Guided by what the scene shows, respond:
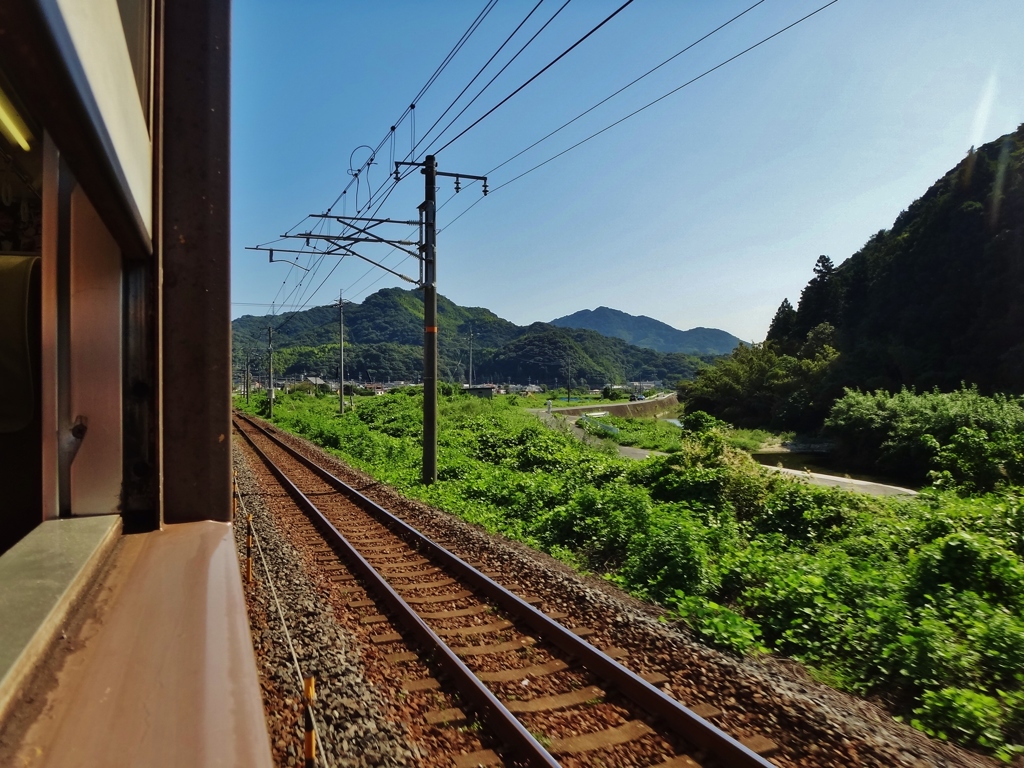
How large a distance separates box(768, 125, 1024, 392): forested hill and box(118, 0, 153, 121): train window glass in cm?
3894

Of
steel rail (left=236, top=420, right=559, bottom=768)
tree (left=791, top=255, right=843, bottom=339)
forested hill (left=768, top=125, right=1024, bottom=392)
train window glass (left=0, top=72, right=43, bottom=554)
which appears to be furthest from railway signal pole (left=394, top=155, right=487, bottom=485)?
tree (left=791, top=255, right=843, bottom=339)

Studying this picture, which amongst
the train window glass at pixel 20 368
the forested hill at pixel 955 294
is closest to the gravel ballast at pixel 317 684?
the train window glass at pixel 20 368

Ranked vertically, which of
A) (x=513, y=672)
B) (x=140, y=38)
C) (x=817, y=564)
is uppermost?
(x=140, y=38)

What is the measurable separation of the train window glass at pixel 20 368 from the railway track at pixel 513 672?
337 centimetres

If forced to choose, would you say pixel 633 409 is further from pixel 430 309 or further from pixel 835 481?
pixel 430 309

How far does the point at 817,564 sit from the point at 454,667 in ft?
14.8

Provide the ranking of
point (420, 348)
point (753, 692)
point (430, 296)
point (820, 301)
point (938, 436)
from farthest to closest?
point (420, 348)
point (820, 301)
point (938, 436)
point (430, 296)
point (753, 692)

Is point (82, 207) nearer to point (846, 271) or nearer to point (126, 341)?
point (126, 341)

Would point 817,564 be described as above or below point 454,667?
above

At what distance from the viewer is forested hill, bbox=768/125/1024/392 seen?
34.9 meters

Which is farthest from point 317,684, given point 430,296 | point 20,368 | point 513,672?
point 430,296

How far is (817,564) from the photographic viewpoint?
7.67m

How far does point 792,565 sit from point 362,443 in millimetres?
18251

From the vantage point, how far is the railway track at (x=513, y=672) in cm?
438
